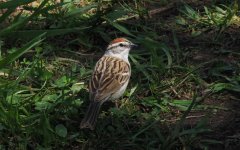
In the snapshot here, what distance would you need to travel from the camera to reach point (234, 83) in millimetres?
6844

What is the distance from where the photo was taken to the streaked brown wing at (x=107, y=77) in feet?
20.8

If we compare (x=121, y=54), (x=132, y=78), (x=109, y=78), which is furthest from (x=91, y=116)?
(x=121, y=54)

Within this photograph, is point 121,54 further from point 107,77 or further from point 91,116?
point 91,116

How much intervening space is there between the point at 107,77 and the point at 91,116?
28.6 inches

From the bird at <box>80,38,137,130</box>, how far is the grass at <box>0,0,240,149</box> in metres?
0.14

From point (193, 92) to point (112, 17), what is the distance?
1795 millimetres

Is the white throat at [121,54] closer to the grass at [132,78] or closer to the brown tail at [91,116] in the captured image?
the grass at [132,78]

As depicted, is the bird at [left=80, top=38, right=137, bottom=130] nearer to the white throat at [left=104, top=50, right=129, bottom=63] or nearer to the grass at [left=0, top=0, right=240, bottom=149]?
the white throat at [left=104, top=50, right=129, bottom=63]

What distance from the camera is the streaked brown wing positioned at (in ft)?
20.8

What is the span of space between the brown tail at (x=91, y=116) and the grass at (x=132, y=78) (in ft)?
0.37

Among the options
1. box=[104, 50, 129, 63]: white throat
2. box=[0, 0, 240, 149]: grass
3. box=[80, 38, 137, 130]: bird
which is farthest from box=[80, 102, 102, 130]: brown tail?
box=[104, 50, 129, 63]: white throat

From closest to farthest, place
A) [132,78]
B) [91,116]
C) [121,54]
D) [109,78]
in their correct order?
1. [91,116]
2. [109,78]
3. [132,78]
4. [121,54]

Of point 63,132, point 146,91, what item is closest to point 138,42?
point 146,91

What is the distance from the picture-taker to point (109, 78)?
21.8 ft
